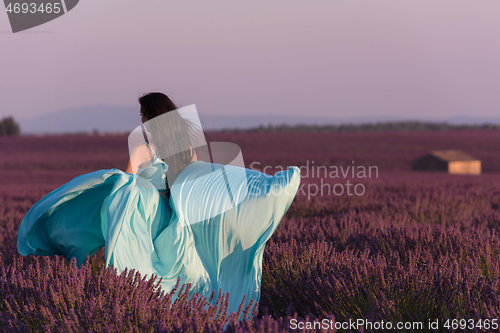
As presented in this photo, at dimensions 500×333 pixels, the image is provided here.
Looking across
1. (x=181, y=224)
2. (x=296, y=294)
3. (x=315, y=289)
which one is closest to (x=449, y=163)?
(x=296, y=294)

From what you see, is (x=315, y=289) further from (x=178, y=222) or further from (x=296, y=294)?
(x=178, y=222)

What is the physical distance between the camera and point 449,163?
18.4 meters

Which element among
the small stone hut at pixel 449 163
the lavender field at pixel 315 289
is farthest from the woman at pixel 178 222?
the small stone hut at pixel 449 163

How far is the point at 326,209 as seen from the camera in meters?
5.67

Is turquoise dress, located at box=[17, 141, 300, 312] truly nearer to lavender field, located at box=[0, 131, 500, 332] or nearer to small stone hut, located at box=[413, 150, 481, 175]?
lavender field, located at box=[0, 131, 500, 332]

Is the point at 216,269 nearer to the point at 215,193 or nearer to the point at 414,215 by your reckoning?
the point at 215,193

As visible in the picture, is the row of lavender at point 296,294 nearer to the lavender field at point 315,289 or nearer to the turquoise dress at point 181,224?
the lavender field at point 315,289

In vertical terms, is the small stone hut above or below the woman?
below

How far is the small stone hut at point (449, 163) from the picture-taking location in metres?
18.5

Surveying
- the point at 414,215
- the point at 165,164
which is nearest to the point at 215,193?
the point at 165,164

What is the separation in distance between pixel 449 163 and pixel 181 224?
18381 mm

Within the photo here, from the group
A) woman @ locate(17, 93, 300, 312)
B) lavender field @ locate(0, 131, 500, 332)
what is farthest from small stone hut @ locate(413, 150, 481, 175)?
woman @ locate(17, 93, 300, 312)

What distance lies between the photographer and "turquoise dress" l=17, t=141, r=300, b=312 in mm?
2238

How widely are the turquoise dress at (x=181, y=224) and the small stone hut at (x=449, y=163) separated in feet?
58.6
